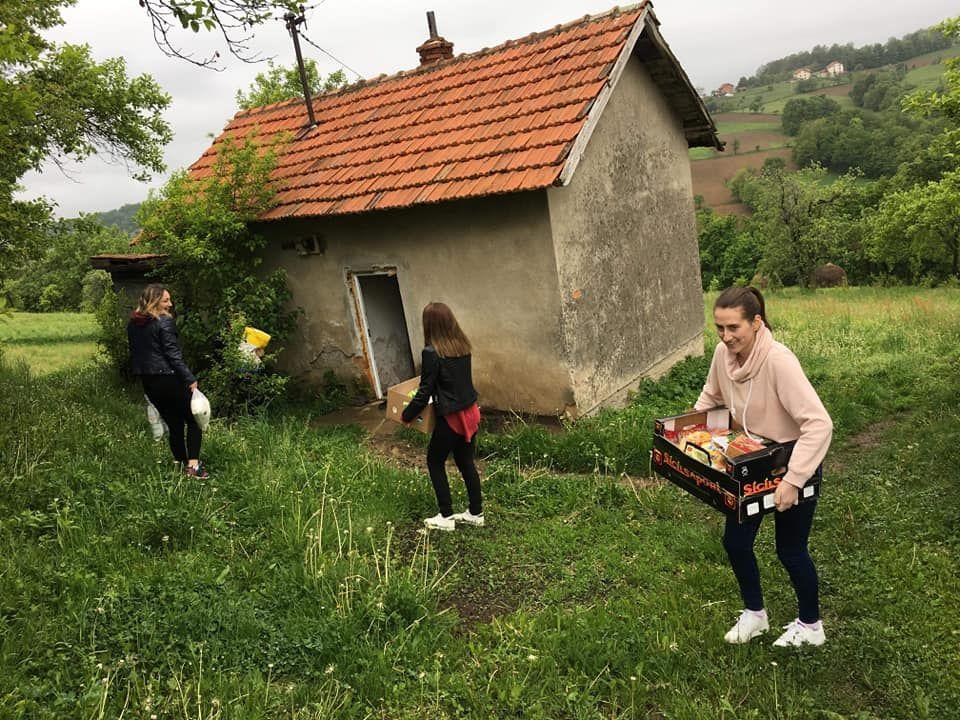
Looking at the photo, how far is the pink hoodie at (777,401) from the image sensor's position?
3025 mm

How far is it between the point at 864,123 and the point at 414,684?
77.2m

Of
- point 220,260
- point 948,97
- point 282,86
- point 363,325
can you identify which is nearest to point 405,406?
point 363,325

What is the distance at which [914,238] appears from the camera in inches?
1348

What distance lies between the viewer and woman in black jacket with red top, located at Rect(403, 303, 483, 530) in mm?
4961

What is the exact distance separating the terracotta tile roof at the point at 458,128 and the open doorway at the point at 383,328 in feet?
4.38

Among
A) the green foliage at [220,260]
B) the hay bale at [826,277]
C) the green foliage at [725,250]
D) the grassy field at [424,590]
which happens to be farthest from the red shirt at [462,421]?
the green foliage at [725,250]

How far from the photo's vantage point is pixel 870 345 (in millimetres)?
11609

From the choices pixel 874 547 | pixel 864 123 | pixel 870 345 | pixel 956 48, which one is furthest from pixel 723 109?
pixel 874 547

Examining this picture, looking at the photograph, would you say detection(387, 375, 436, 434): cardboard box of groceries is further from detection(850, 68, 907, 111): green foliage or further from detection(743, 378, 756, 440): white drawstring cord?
detection(850, 68, 907, 111): green foliage

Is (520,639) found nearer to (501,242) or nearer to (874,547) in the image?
(874,547)

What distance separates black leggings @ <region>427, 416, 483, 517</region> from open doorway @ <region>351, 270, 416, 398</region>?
4454 mm

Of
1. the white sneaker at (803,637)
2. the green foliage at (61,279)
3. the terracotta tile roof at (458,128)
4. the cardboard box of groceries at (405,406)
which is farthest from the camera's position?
the green foliage at (61,279)

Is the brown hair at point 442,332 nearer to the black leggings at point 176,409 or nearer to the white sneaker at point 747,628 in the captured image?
the black leggings at point 176,409

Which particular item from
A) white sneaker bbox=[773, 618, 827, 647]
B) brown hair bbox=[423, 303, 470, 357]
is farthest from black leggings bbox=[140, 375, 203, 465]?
white sneaker bbox=[773, 618, 827, 647]
